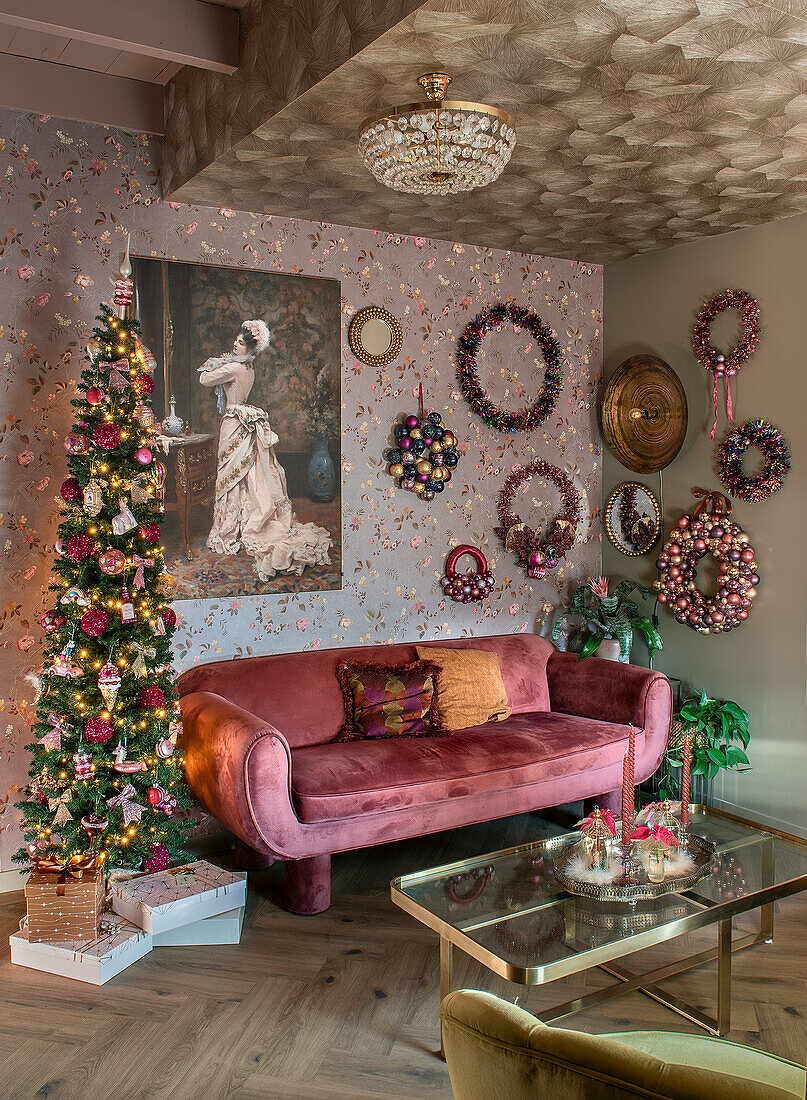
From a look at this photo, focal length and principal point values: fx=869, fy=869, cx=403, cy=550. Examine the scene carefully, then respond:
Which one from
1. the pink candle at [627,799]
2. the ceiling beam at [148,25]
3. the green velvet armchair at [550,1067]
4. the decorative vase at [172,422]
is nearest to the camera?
the green velvet armchair at [550,1067]

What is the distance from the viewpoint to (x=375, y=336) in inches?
163

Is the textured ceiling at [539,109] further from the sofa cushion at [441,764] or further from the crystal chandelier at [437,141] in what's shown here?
the sofa cushion at [441,764]

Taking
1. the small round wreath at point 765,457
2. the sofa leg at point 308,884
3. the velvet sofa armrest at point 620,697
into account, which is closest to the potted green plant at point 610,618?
the velvet sofa armrest at point 620,697

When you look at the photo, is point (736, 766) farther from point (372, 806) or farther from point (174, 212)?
point (174, 212)

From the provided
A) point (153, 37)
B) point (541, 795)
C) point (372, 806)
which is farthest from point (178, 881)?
point (153, 37)

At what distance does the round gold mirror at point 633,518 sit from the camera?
4.61 m

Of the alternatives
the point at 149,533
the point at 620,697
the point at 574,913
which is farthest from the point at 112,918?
the point at 620,697

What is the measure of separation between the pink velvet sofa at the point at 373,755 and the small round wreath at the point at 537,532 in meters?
0.50

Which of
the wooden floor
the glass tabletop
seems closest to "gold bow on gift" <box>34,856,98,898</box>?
the wooden floor

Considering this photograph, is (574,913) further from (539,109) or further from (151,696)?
(539,109)

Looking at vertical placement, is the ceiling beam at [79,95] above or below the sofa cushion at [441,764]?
above

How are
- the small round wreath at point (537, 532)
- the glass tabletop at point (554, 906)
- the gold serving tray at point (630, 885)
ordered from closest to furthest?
the glass tabletop at point (554, 906) < the gold serving tray at point (630, 885) < the small round wreath at point (537, 532)

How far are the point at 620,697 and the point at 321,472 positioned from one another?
173 cm

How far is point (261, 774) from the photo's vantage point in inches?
117
